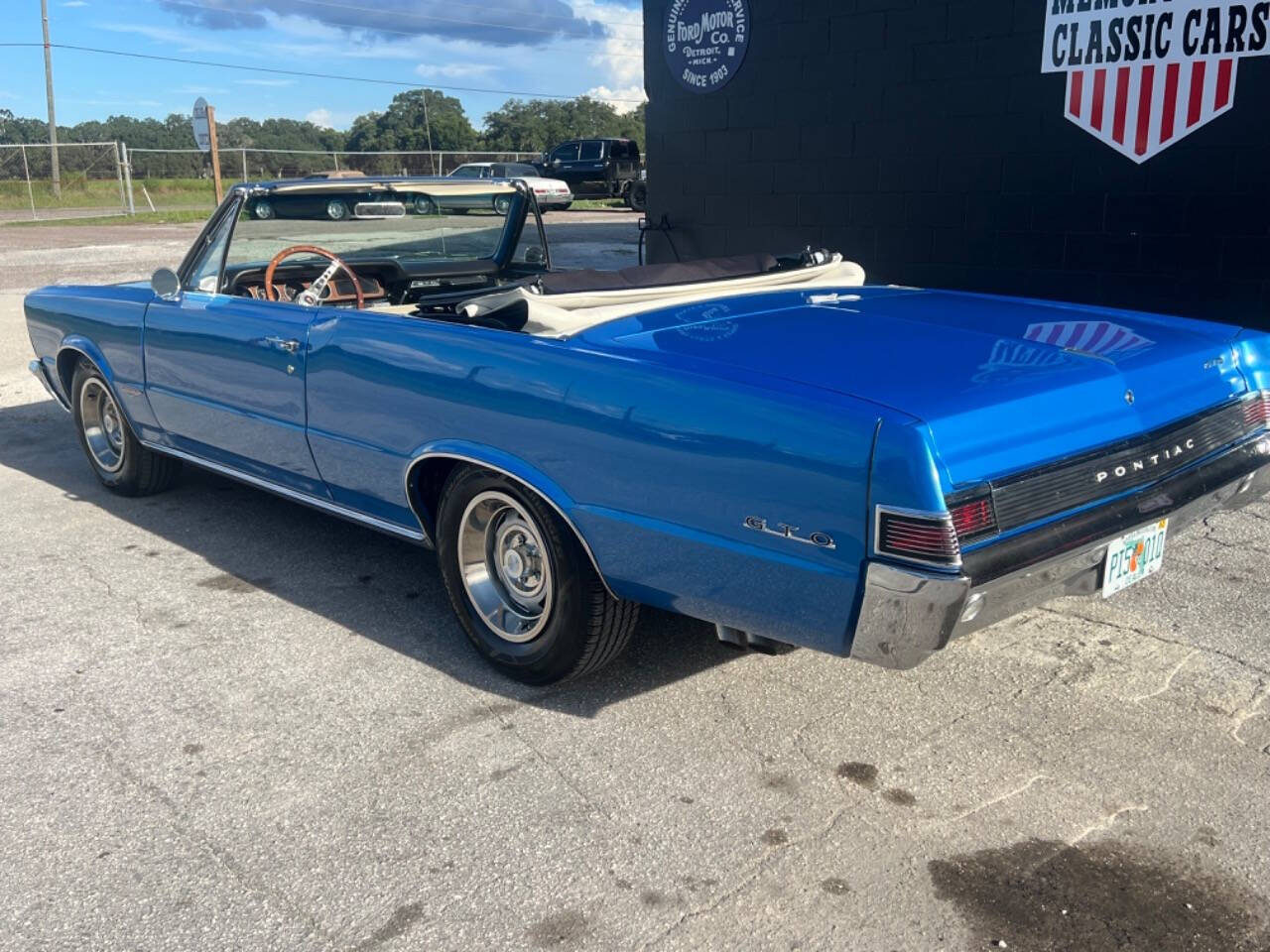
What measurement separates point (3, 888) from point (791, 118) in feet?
23.8

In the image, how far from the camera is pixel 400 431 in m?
3.81

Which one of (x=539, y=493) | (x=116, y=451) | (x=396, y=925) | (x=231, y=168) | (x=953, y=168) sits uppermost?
(x=231, y=168)

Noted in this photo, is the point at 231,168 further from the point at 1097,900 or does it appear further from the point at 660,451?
the point at 1097,900

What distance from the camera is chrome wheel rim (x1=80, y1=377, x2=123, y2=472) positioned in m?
5.87

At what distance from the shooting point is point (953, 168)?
299 inches

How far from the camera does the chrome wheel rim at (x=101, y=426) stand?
587 centimetres

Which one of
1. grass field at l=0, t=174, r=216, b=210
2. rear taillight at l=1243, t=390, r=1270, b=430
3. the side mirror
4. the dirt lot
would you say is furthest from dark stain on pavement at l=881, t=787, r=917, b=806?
grass field at l=0, t=174, r=216, b=210

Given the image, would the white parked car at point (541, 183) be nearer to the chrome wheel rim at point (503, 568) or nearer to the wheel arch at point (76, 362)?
the wheel arch at point (76, 362)

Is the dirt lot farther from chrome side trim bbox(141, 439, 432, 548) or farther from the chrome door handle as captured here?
the chrome door handle

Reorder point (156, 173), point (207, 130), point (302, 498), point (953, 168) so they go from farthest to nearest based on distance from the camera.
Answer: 1. point (156, 173)
2. point (207, 130)
3. point (953, 168)
4. point (302, 498)

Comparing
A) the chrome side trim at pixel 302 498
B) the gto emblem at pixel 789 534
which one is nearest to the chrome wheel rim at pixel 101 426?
the chrome side trim at pixel 302 498

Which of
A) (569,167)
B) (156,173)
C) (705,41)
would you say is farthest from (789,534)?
(156,173)

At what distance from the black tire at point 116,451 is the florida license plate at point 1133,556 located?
4.33 m

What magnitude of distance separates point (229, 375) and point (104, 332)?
127 cm
